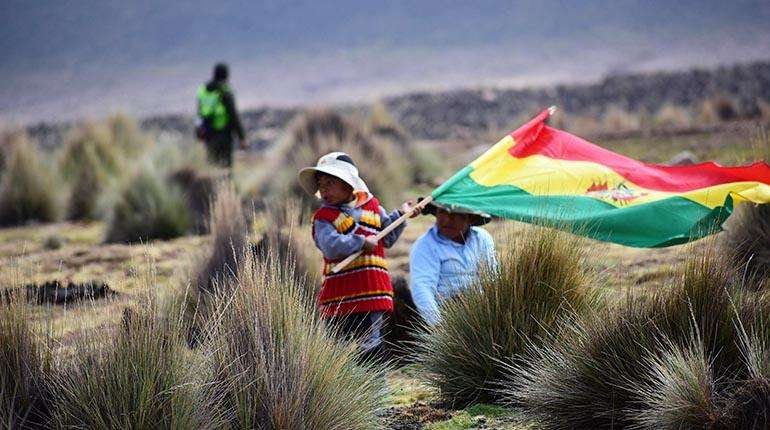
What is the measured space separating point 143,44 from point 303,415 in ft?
330

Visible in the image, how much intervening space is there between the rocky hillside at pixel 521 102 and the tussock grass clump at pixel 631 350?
29097mm

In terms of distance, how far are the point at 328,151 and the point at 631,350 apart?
35.3 feet

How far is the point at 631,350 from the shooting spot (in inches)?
247

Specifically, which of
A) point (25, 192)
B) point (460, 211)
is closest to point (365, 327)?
point (460, 211)

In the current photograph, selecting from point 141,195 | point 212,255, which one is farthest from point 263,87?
point 212,255

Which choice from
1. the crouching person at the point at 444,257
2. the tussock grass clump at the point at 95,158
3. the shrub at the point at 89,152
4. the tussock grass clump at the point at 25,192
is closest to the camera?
the crouching person at the point at 444,257

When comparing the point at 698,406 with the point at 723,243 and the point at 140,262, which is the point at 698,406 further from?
the point at 140,262

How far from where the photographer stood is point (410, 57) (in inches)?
3728

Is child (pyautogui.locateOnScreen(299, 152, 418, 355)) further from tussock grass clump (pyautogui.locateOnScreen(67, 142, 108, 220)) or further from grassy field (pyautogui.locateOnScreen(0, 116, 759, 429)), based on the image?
tussock grass clump (pyautogui.locateOnScreen(67, 142, 108, 220))

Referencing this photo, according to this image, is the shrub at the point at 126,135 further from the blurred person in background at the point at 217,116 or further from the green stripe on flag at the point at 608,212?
the green stripe on flag at the point at 608,212

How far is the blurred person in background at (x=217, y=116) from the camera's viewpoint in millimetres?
17391

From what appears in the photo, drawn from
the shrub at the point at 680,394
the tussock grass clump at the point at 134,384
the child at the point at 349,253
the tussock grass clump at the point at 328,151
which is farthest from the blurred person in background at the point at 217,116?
the shrub at the point at 680,394

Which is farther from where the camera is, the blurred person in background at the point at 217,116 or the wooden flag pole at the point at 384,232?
the blurred person in background at the point at 217,116

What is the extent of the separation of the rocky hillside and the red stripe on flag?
2622 centimetres
